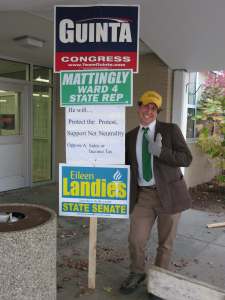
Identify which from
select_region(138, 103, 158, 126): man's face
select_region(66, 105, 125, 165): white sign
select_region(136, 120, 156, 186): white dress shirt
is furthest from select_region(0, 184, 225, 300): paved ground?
select_region(138, 103, 158, 126): man's face

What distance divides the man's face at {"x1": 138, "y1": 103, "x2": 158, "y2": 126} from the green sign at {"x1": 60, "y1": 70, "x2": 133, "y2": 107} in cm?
21

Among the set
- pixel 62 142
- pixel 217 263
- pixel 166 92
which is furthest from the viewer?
pixel 62 142

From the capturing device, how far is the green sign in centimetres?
304

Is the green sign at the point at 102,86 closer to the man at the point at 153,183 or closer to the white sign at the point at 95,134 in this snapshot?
the white sign at the point at 95,134

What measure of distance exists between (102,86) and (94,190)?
93 centimetres

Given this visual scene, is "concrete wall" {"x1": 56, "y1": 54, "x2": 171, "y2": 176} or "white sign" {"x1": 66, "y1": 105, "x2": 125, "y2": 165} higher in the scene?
"concrete wall" {"x1": 56, "y1": 54, "x2": 171, "y2": 176}

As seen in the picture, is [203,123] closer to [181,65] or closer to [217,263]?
[181,65]

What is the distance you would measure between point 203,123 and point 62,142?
3.27 metres

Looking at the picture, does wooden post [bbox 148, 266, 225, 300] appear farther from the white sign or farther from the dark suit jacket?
the white sign

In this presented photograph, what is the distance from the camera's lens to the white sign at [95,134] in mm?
3090

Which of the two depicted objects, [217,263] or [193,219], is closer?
[217,263]

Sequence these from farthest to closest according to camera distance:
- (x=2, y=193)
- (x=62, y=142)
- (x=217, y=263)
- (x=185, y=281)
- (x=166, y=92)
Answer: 1. (x=62, y=142)
2. (x=2, y=193)
3. (x=166, y=92)
4. (x=217, y=263)
5. (x=185, y=281)

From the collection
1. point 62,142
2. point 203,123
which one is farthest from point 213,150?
point 62,142

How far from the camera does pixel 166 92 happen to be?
6.40 meters
